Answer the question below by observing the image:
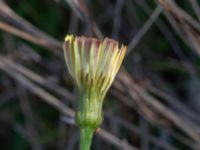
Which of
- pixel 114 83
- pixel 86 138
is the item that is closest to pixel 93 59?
pixel 86 138

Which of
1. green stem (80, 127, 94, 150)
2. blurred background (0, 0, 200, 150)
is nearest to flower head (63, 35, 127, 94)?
green stem (80, 127, 94, 150)

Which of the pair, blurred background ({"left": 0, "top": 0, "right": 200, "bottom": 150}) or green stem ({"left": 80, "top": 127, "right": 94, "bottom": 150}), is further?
blurred background ({"left": 0, "top": 0, "right": 200, "bottom": 150})

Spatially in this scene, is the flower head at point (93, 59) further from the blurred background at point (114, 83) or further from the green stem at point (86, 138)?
the blurred background at point (114, 83)

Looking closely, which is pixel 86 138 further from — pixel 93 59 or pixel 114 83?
pixel 114 83

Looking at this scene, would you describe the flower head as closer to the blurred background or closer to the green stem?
the green stem

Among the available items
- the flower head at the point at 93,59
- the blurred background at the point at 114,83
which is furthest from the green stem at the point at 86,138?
the blurred background at the point at 114,83

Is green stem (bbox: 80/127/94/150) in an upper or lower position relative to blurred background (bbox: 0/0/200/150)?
lower
